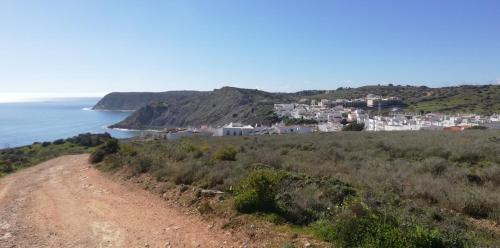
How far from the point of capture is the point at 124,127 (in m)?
131

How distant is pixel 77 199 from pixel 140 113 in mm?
135932

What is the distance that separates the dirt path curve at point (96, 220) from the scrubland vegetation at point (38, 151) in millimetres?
10345

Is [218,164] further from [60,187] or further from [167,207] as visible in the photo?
[60,187]

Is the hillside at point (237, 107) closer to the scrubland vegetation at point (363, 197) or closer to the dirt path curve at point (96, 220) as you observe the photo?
the scrubland vegetation at point (363, 197)

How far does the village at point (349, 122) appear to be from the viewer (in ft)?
218

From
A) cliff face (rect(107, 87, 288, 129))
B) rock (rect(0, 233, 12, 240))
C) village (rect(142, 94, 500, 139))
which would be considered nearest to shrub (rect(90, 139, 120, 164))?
rock (rect(0, 233, 12, 240))

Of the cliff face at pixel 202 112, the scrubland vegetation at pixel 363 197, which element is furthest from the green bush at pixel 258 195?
the cliff face at pixel 202 112

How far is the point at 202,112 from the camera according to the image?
13675 centimetres

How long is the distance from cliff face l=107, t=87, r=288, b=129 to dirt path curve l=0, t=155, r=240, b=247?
99422 millimetres

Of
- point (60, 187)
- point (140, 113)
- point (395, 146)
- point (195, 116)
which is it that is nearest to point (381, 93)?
point (195, 116)

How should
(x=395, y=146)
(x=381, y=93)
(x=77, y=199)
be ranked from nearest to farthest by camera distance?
(x=77, y=199) → (x=395, y=146) → (x=381, y=93)

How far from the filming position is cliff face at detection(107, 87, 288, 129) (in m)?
122

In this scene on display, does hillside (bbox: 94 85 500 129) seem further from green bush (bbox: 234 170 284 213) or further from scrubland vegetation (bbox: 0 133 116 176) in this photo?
green bush (bbox: 234 170 284 213)

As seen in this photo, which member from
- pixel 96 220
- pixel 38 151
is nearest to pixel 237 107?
pixel 38 151
